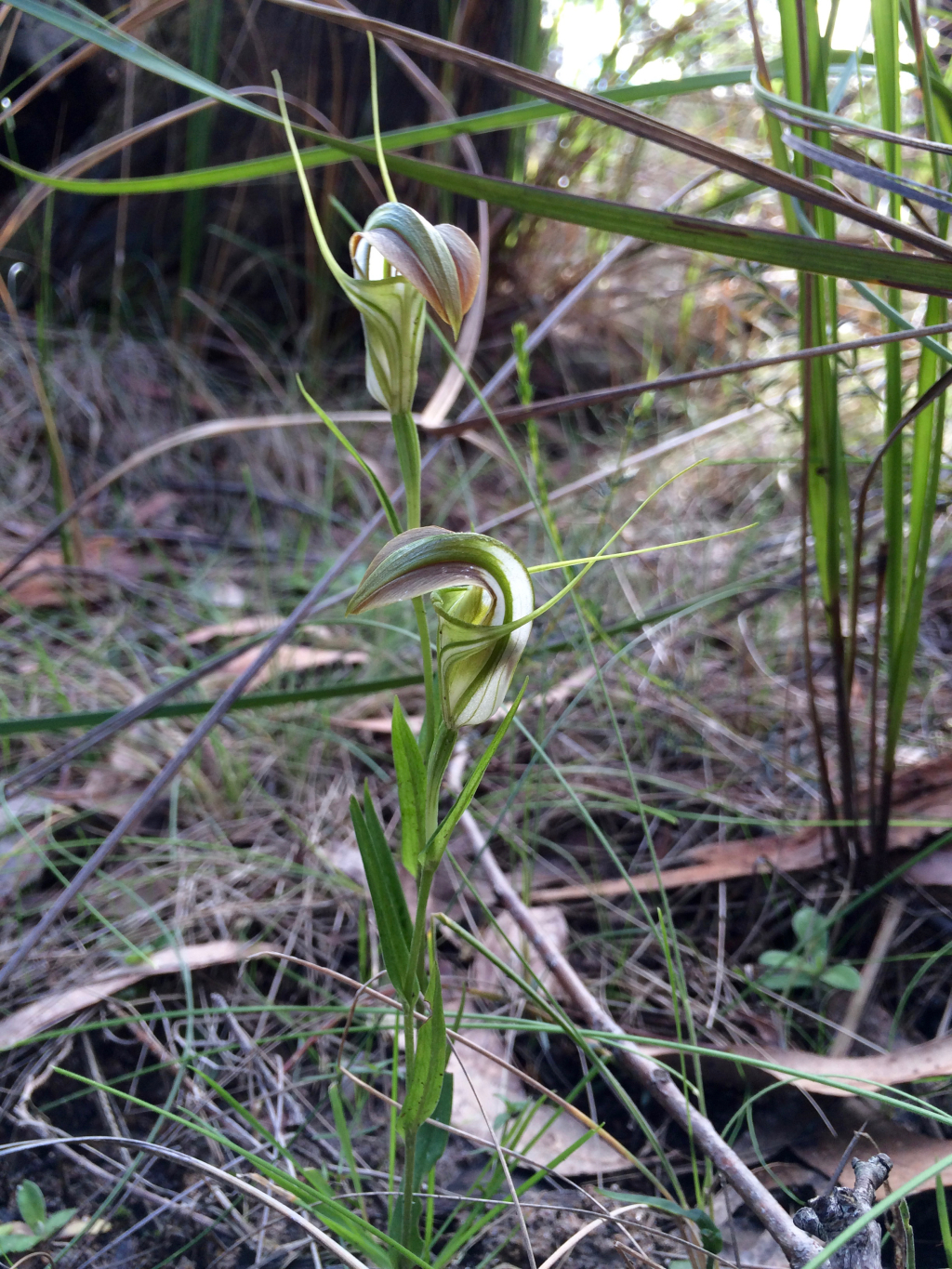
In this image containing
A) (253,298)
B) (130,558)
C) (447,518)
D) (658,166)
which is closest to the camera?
(130,558)

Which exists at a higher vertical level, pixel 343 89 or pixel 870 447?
pixel 343 89

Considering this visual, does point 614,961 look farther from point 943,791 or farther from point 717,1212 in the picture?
point 943,791

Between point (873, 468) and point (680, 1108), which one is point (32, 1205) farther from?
point (873, 468)

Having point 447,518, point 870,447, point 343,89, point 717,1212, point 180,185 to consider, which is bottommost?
point 717,1212

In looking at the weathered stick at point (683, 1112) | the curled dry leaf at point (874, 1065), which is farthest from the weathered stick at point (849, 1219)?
the curled dry leaf at point (874, 1065)

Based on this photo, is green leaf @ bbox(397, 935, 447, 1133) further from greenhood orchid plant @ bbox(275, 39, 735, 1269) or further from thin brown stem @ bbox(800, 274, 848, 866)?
thin brown stem @ bbox(800, 274, 848, 866)

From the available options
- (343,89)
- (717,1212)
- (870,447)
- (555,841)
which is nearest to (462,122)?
(555,841)

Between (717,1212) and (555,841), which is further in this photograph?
(555,841)

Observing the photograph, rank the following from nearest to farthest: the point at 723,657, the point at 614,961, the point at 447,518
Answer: the point at 614,961, the point at 723,657, the point at 447,518
